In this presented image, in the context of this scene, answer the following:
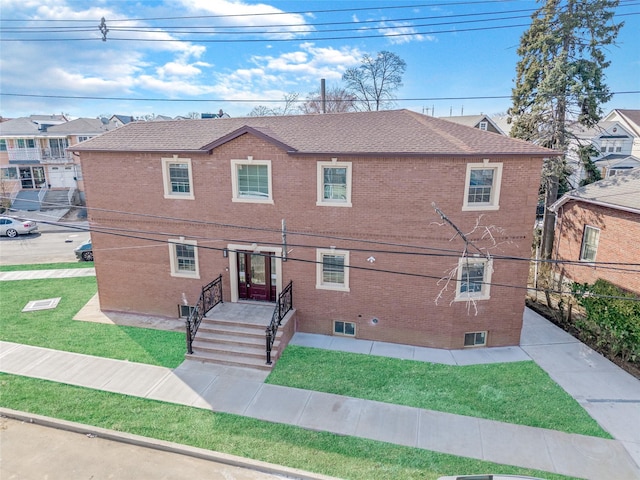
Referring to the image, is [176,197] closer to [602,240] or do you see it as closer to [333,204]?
[333,204]

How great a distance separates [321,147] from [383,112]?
3555 mm

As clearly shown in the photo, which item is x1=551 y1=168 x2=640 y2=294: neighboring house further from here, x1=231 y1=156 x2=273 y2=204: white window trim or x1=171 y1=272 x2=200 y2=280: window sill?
x1=171 y1=272 x2=200 y2=280: window sill

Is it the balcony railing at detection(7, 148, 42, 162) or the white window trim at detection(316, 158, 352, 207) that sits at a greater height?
the balcony railing at detection(7, 148, 42, 162)

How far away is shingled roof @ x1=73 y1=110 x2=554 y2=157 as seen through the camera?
1052 centimetres

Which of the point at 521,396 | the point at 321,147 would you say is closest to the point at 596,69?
the point at 321,147

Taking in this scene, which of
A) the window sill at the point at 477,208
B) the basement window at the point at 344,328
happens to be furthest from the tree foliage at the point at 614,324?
the basement window at the point at 344,328

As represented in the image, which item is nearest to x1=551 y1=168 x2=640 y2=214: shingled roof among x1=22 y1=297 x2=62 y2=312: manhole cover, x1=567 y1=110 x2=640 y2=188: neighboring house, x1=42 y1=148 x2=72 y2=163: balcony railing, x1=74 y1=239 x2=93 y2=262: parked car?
x1=567 y1=110 x2=640 y2=188: neighboring house

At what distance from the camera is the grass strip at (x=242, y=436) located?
7.04 metres

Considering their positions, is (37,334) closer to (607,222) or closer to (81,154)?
(81,154)

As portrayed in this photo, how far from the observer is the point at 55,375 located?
32.6 feet

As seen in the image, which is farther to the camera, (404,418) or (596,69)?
(596,69)

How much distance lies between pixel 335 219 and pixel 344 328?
3590 millimetres

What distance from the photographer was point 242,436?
789cm

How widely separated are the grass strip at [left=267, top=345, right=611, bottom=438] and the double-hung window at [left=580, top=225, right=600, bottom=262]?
7.09 m
